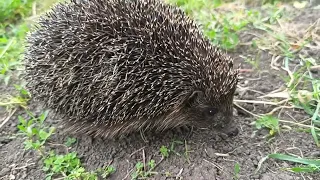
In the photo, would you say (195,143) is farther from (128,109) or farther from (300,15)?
(300,15)

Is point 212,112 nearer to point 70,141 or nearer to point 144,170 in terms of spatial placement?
point 144,170

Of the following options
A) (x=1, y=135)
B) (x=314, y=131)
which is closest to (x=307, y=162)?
(x=314, y=131)

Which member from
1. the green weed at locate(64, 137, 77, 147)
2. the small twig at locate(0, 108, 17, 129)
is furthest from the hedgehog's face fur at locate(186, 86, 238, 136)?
the small twig at locate(0, 108, 17, 129)

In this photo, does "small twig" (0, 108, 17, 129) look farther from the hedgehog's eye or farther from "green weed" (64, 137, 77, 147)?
the hedgehog's eye

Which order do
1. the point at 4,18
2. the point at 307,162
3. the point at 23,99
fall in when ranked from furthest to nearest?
the point at 4,18, the point at 23,99, the point at 307,162

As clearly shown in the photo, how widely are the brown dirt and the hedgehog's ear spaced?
0.35 m

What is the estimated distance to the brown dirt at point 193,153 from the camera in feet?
10.5

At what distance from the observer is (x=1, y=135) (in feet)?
12.3

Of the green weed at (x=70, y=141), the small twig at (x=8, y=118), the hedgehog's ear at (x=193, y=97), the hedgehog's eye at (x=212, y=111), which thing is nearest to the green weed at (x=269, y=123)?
the hedgehog's eye at (x=212, y=111)

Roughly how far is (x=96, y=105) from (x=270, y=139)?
1.43 metres

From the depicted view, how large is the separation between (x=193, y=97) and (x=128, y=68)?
1.83 ft

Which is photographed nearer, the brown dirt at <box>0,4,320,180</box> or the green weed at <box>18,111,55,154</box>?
the brown dirt at <box>0,4,320,180</box>

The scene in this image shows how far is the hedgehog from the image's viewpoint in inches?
121

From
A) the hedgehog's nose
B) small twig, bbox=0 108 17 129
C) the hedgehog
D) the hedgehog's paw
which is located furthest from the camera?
small twig, bbox=0 108 17 129
